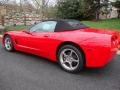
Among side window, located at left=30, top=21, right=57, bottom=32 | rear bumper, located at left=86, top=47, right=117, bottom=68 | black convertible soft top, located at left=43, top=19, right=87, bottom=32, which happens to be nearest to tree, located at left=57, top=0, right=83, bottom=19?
side window, located at left=30, top=21, right=57, bottom=32

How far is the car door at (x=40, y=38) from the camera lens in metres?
4.95

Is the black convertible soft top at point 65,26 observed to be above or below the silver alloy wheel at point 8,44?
above

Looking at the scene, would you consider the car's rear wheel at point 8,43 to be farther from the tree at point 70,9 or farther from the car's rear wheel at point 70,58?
the tree at point 70,9

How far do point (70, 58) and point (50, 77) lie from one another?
64 cm

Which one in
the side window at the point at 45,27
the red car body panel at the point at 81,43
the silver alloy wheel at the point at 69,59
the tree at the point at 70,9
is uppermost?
the tree at the point at 70,9

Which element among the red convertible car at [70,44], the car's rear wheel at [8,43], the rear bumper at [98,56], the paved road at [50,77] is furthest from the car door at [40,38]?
the rear bumper at [98,56]

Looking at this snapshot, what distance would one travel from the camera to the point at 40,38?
5.10m

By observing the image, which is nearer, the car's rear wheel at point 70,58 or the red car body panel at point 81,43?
the red car body panel at point 81,43

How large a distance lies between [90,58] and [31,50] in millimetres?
1879

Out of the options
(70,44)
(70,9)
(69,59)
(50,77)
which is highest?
(70,9)

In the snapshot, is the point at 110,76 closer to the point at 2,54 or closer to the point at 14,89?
the point at 14,89

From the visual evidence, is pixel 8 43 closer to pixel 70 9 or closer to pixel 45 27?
pixel 45 27

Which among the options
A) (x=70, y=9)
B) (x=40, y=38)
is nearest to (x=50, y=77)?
(x=40, y=38)

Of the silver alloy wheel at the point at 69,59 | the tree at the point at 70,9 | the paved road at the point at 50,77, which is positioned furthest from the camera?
A: the tree at the point at 70,9
